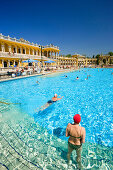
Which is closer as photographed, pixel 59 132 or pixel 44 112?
pixel 59 132

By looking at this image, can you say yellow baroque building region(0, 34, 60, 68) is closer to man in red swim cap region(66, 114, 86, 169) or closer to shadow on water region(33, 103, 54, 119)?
shadow on water region(33, 103, 54, 119)

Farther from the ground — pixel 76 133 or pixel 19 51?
pixel 19 51

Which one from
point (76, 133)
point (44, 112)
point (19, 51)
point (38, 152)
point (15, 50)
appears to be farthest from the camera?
point (19, 51)

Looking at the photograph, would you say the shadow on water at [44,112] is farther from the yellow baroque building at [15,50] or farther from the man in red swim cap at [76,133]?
the yellow baroque building at [15,50]

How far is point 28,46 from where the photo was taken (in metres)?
31.9

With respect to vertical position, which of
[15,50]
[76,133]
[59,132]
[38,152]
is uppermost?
[15,50]

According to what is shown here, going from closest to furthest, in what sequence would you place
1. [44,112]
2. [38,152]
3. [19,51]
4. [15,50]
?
[38,152]
[44,112]
[15,50]
[19,51]

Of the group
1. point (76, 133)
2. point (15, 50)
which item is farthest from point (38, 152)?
point (15, 50)

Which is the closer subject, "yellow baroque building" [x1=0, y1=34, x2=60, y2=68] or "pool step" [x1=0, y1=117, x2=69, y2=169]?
"pool step" [x1=0, y1=117, x2=69, y2=169]

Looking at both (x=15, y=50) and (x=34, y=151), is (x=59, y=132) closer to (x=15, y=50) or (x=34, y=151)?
(x=34, y=151)

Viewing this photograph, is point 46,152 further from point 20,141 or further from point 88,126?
point 88,126

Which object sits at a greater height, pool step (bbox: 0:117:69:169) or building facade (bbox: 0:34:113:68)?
building facade (bbox: 0:34:113:68)

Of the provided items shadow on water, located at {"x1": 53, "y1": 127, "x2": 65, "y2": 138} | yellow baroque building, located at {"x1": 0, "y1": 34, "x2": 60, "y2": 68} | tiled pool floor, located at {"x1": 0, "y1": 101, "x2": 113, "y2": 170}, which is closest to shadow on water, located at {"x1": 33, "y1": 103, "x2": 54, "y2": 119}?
tiled pool floor, located at {"x1": 0, "y1": 101, "x2": 113, "y2": 170}

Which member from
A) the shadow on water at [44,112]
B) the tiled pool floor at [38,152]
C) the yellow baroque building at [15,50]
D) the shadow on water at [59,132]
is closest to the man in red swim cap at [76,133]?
the tiled pool floor at [38,152]
